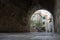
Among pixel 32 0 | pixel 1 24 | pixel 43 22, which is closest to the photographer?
pixel 1 24

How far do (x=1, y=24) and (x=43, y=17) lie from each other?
8.33 metres

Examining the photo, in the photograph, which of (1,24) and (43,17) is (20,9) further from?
(43,17)

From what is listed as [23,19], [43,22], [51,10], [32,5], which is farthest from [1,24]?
[43,22]

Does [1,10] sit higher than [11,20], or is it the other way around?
[1,10]

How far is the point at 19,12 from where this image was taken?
5.58 metres

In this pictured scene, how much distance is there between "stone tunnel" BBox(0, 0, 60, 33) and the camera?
5.39m

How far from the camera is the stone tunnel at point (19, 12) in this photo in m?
5.39

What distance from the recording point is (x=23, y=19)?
5.64 metres

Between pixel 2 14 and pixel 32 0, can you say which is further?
pixel 32 0

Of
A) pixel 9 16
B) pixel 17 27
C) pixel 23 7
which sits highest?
pixel 23 7

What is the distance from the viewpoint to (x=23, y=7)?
5641 mm

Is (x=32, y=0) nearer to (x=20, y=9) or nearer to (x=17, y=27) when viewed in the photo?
(x=20, y=9)

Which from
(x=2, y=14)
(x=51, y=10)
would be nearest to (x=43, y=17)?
(x=51, y=10)

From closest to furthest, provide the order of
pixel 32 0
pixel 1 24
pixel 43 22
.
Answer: pixel 1 24, pixel 32 0, pixel 43 22
